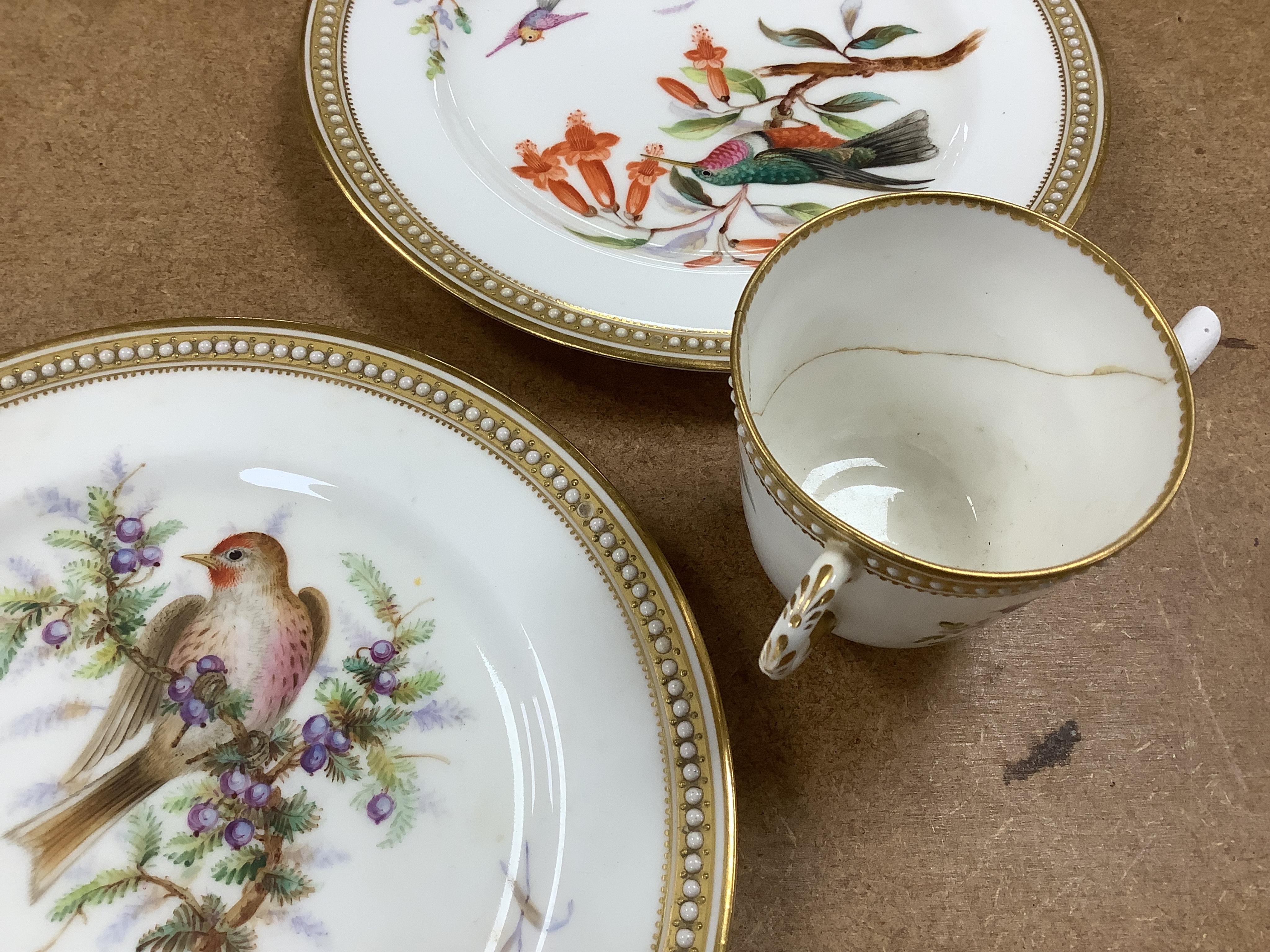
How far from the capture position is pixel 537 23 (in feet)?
2.07

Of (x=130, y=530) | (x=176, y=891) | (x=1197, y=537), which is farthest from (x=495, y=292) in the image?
(x=1197, y=537)

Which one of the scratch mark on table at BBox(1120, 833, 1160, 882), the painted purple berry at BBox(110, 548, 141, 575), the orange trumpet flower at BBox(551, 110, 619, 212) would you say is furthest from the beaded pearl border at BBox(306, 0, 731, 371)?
the scratch mark on table at BBox(1120, 833, 1160, 882)

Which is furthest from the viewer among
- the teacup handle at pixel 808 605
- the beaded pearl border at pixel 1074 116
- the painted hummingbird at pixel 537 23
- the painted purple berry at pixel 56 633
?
the painted hummingbird at pixel 537 23

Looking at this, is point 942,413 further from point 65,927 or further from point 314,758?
point 65,927

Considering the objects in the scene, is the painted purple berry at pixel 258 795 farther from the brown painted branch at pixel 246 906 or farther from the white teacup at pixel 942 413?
the white teacup at pixel 942 413

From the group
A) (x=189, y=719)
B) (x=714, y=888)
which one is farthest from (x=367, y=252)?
(x=714, y=888)

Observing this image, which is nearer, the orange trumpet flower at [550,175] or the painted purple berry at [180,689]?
the painted purple berry at [180,689]

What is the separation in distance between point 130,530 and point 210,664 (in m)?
0.08

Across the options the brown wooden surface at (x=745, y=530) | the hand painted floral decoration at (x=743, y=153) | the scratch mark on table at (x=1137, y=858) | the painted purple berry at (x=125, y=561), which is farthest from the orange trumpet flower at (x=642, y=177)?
the scratch mark on table at (x=1137, y=858)

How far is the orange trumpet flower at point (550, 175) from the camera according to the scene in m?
0.54

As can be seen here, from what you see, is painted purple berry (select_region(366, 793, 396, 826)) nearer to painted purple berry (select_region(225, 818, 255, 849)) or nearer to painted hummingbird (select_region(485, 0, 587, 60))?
painted purple berry (select_region(225, 818, 255, 849))

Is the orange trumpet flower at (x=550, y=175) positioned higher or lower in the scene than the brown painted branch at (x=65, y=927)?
higher

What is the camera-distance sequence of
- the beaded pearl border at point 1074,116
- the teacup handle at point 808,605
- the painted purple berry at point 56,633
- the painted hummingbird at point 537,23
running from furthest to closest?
1. the painted hummingbird at point 537,23
2. the beaded pearl border at point 1074,116
3. the painted purple berry at point 56,633
4. the teacup handle at point 808,605

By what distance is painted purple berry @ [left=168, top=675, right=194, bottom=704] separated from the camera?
40 cm
